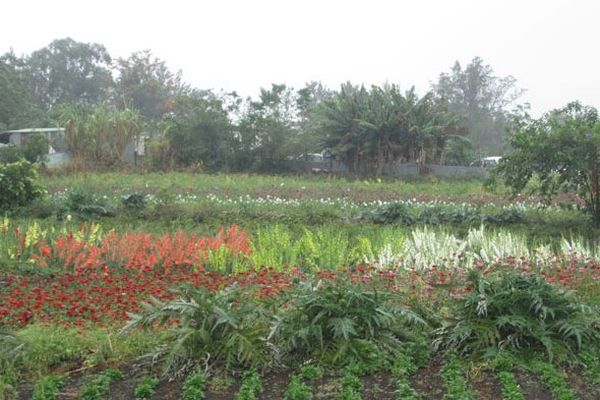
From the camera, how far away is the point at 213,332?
15.2 feet

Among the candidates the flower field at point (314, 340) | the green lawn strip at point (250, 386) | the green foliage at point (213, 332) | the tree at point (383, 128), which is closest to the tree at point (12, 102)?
the tree at point (383, 128)

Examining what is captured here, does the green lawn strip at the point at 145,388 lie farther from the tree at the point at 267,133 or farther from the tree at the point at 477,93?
the tree at the point at 477,93

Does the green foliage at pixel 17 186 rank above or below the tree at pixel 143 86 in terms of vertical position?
below

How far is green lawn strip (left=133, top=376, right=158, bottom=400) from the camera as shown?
4.17 meters

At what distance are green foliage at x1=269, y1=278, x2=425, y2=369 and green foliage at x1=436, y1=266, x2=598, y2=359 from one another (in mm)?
342

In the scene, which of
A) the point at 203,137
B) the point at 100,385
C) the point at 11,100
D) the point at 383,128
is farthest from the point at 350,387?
the point at 11,100

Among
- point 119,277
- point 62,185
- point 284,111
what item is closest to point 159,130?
point 284,111

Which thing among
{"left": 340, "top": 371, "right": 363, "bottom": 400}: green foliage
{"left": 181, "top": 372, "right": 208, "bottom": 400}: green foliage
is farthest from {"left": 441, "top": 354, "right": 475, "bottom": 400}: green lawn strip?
{"left": 181, "top": 372, "right": 208, "bottom": 400}: green foliage

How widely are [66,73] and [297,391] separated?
63.3 meters

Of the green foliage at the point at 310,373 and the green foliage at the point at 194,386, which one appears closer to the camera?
the green foliage at the point at 194,386

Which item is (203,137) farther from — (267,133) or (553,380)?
(553,380)

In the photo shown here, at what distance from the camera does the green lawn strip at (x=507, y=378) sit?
13.5 ft

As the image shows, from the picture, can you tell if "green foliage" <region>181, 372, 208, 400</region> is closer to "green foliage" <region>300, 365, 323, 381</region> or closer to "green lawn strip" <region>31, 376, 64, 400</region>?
"green foliage" <region>300, 365, 323, 381</region>

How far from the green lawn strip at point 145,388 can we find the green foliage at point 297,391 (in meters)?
0.82
